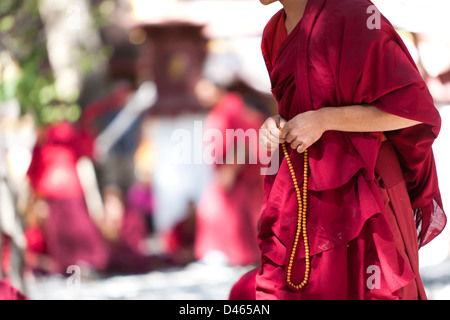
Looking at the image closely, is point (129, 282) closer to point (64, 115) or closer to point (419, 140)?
point (64, 115)

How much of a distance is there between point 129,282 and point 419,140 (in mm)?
4412

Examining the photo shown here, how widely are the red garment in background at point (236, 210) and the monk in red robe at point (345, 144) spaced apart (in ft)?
14.1

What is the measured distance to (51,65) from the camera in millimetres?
7184

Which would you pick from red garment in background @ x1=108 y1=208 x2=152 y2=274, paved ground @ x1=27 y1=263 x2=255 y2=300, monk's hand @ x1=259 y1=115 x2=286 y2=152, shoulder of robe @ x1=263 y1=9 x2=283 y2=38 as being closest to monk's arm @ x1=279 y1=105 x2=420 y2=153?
monk's hand @ x1=259 y1=115 x2=286 y2=152

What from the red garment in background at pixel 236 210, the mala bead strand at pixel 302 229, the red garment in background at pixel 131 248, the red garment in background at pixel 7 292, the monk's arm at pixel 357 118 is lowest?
the red garment in background at pixel 131 248

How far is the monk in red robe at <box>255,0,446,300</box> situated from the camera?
1.83m

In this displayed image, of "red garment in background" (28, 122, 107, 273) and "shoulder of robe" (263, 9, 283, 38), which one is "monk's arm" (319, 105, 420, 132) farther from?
"red garment in background" (28, 122, 107, 273)

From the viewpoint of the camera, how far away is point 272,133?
196cm

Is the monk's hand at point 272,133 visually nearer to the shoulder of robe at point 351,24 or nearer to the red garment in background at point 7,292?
the shoulder of robe at point 351,24

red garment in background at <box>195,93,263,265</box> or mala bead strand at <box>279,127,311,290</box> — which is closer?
mala bead strand at <box>279,127,311,290</box>

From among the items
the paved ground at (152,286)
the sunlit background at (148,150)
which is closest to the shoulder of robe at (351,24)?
the sunlit background at (148,150)

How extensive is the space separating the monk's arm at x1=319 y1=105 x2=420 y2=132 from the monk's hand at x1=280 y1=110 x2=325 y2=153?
0.01m

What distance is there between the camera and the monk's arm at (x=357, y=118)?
6.05ft
